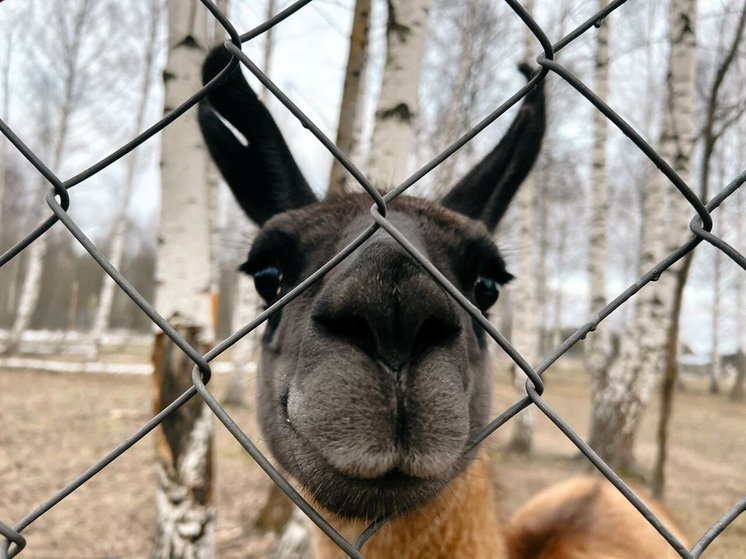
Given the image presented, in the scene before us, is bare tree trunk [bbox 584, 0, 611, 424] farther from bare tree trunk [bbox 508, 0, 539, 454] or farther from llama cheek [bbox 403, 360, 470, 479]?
llama cheek [bbox 403, 360, 470, 479]

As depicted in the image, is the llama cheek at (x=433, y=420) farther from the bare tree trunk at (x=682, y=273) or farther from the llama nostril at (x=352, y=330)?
the bare tree trunk at (x=682, y=273)

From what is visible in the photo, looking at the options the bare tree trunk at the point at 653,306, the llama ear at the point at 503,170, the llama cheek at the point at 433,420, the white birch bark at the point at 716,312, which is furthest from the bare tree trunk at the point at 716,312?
the llama cheek at the point at 433,420

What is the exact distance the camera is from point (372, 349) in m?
1.29

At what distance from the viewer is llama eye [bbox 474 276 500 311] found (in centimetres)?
202

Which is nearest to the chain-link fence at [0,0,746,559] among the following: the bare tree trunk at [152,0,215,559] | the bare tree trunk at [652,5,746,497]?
the bare tree trunk at [152,0,215,559]

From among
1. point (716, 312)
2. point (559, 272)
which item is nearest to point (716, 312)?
point (716, 312)

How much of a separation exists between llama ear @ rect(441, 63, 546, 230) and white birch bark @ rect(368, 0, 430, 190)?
189 centimetres

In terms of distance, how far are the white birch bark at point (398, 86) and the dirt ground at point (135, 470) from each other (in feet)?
6.92

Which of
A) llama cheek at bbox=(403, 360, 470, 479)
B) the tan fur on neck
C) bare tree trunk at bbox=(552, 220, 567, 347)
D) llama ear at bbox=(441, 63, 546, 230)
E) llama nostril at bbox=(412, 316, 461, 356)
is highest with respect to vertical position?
bare tree trunk at bbox=(552, 220, 567, 347)

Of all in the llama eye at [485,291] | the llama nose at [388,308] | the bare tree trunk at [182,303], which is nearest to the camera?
the llama nose at [388,308]

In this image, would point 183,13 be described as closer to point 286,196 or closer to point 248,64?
point 286,196

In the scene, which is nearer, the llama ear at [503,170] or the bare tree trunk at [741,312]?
the llama ear at [503,170]

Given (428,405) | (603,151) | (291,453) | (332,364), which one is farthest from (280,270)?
(603,151)

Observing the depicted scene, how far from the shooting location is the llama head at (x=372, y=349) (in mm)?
1242
